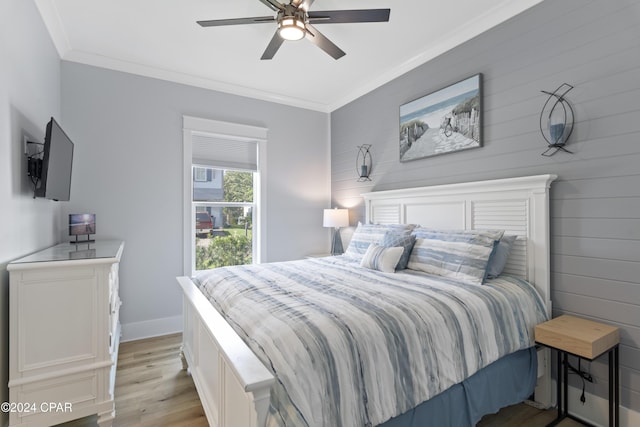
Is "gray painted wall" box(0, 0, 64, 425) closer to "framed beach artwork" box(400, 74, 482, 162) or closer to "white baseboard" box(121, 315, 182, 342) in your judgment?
"white baseboard" box(121, 315, 182, 342)

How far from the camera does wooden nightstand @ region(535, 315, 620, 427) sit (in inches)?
65.7

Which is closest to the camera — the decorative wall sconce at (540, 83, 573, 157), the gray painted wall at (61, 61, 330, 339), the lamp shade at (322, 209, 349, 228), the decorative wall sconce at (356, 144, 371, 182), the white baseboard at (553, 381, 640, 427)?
the white baseboard at (553, 381, 640, 427)

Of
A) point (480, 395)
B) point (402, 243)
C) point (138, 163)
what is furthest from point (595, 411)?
point (138, 163)

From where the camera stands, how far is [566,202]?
2082 millimetres

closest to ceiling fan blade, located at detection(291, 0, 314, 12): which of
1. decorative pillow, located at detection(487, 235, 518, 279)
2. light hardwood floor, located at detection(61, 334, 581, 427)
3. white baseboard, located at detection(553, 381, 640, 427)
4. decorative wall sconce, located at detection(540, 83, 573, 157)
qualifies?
decorative wall sconce, located at detection(540, 83, 573, 157)

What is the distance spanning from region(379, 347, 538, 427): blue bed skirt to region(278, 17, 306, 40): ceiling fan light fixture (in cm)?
229

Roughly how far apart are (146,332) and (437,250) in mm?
3147

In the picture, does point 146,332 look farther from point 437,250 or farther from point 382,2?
point 382,2

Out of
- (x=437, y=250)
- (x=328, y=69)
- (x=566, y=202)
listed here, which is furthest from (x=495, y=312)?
(x=328, y=69)

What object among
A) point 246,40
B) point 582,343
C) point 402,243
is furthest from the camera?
point 246,40

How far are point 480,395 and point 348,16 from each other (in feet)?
7.97

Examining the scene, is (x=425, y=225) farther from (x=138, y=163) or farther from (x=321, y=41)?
(x=138, y=163)

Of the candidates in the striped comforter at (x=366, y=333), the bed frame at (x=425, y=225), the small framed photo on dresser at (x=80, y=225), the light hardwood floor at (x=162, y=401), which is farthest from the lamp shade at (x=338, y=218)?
the small framed photo on dresser at (x=80, y=225)

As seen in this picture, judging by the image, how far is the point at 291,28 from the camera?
79.1 inches
